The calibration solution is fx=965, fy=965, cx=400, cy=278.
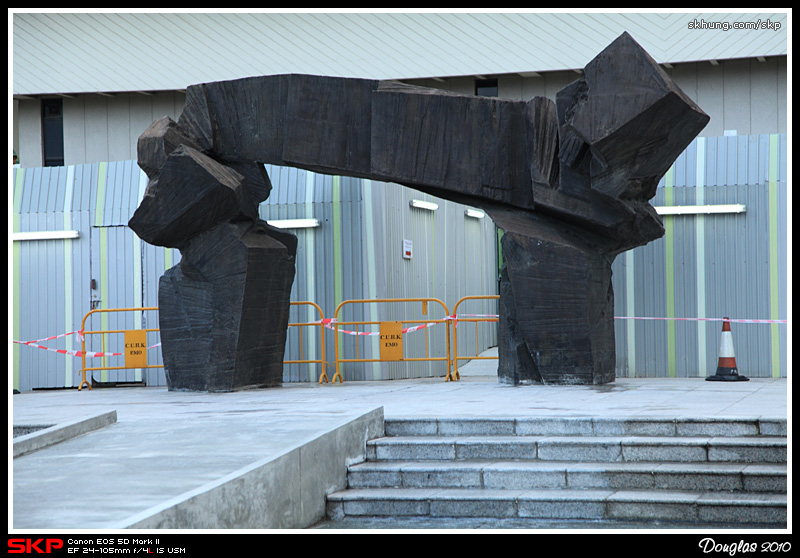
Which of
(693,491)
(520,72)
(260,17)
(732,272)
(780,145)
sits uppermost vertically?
(260,17)

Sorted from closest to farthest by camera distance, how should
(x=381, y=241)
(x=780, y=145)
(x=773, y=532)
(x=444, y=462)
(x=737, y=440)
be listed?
(x=773, y=532), (x=737, y=440), (x=444, y=462), (x=780, y=145), (x=381, y=241)

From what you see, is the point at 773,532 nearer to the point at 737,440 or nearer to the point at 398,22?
the point at 737,440

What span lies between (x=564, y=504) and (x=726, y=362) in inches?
254

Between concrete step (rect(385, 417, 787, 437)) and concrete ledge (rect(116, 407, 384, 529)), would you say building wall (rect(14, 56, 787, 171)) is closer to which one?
concrete step (rect(385, 417, 787, 437))

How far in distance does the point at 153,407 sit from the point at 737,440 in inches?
214

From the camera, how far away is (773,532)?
4.82m

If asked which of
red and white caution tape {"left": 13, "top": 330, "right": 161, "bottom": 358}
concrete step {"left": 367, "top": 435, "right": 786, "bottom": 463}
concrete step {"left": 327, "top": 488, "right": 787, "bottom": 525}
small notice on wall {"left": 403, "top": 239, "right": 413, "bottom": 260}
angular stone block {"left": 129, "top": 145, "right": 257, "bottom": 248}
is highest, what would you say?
angular stone block {"left": 129, "top": 145, "right": 257, "bottom": 248}

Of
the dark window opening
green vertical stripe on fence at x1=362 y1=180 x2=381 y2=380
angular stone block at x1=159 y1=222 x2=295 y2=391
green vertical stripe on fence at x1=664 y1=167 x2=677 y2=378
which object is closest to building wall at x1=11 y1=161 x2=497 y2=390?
green vertical stripe on fence at x1=362 y1=180 x2=381 y2=380

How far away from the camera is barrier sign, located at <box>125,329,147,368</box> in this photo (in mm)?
13828

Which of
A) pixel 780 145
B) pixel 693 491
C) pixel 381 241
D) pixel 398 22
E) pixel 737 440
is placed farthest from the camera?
pixel 398 22

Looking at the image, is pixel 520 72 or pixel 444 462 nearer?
pixel 444 462

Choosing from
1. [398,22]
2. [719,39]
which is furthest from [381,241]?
[719,39]

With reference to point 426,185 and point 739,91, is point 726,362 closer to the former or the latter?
point 426,185

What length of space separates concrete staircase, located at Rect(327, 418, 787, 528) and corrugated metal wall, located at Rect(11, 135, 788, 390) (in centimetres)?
645
